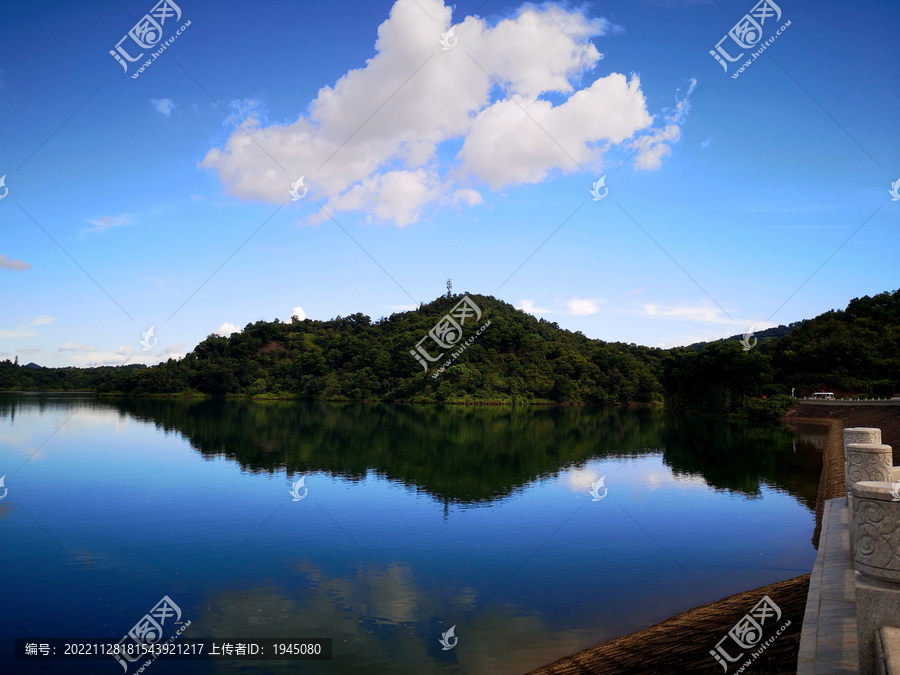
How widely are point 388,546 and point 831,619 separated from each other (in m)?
9.10

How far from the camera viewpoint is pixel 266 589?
9.76m

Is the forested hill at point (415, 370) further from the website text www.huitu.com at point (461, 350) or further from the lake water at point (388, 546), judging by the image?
the lake water at point (388, 546)

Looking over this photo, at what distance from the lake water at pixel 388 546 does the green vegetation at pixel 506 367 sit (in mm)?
28204

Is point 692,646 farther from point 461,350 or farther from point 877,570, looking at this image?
point 461,350

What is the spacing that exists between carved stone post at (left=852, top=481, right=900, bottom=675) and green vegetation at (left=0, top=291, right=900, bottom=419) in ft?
170

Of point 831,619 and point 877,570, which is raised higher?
point 877,570

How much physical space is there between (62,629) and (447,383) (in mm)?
68117

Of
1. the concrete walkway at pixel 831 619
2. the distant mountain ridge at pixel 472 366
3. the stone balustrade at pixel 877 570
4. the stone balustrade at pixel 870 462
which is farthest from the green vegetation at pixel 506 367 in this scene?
the stone balustrade at pixel 877 570

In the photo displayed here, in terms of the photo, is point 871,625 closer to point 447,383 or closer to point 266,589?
point 266,589

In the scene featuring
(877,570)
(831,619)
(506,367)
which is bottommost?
(831,619)

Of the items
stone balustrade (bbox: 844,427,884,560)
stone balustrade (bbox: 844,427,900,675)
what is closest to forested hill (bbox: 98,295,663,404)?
stone balustrade (bbox: 844,427,884,560)

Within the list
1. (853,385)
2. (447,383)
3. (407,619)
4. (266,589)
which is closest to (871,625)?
(407,619)

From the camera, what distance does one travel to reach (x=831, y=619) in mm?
5113

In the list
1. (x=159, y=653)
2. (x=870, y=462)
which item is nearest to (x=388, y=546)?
(x=159, y=653)
